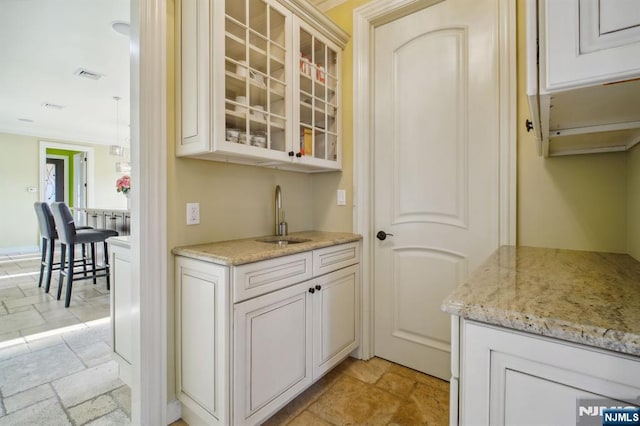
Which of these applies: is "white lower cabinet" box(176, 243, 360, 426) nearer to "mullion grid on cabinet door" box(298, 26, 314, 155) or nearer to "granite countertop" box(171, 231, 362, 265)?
"granite countertop" box(171, 231, 362, 265)

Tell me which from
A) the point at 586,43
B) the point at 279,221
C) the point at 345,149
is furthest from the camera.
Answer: the point at 345,149

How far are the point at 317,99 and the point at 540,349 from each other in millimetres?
1891

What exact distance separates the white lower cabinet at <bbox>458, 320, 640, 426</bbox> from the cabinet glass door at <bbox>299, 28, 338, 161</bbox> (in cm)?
155

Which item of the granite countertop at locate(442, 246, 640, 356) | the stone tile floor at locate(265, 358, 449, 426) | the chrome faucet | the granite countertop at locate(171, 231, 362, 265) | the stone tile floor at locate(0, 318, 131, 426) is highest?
the chrome faucet

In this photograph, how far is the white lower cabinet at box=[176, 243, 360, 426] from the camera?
1.34m

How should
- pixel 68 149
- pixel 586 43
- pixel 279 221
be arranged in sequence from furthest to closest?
pixel 68 149
pixel 279 221
pixel 586 43

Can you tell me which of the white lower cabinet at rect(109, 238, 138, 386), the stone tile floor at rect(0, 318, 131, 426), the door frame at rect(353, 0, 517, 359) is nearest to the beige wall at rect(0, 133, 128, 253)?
the stone tile floor at rect(0, 318, 131, 426)

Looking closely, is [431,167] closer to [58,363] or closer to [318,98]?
[318,98]

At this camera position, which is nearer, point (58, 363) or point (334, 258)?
point (334, 258)

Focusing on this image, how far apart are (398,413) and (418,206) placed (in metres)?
1.22

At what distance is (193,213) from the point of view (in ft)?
5.53

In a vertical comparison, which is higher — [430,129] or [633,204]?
[430,129]

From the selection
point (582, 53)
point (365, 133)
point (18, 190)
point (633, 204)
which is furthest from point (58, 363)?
point (18, 190)

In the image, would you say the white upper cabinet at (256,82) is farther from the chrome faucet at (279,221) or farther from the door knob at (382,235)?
the door knob at (382,235)
